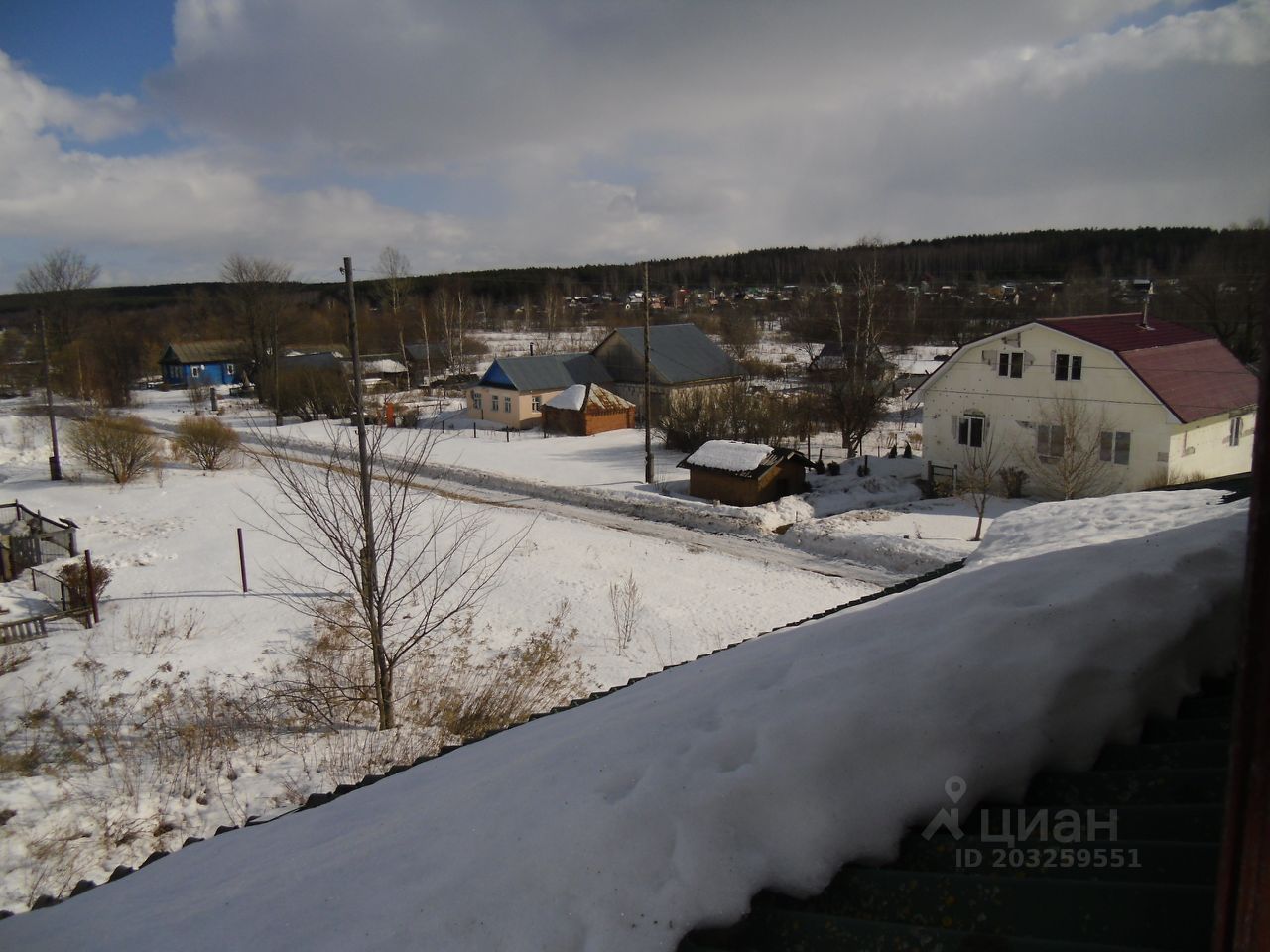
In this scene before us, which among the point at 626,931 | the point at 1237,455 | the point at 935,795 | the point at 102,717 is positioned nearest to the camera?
the point at 626,931

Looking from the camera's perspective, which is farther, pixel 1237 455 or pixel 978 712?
pixel 1237 455

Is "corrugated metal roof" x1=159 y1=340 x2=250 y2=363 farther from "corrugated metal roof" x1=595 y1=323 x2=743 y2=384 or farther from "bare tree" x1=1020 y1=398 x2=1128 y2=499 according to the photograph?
"bare tree" x1=1020 y1=398 x2=1128 y2=499

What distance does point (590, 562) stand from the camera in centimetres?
1862

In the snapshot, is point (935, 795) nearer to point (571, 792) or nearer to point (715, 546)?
point (571, 792)

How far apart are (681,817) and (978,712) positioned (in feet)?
3.54

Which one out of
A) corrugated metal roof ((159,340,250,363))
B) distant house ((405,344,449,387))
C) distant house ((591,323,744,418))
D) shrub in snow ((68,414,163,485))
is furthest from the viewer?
corrugated metal roof ((159,340,250,363))

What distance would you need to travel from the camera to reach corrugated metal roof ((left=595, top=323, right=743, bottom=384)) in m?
40.8

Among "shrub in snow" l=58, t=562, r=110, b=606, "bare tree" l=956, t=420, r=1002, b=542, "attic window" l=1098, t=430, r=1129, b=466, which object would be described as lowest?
"shrub in snow" l=58, t=562, r=110, b=606

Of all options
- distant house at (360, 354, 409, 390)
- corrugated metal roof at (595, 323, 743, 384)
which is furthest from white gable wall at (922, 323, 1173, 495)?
distant house at (360, 354, 409, 390)

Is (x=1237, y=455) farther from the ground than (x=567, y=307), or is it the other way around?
(x=567, y=307)

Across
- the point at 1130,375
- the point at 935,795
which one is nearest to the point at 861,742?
the point at 935,795

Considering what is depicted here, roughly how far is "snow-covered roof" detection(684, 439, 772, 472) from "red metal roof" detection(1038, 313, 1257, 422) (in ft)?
30.6

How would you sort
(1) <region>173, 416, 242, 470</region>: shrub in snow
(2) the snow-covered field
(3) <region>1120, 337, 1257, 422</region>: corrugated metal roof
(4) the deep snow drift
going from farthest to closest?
(1) <region>173, 416, 242, 470</region>: shrub in snow → (3) <region>1120, 337, 1257, 422</region>: corrugated metal roof → (2) the snow-covered field → (4) the deep snow drift

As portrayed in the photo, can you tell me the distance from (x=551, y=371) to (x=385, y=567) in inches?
1011
